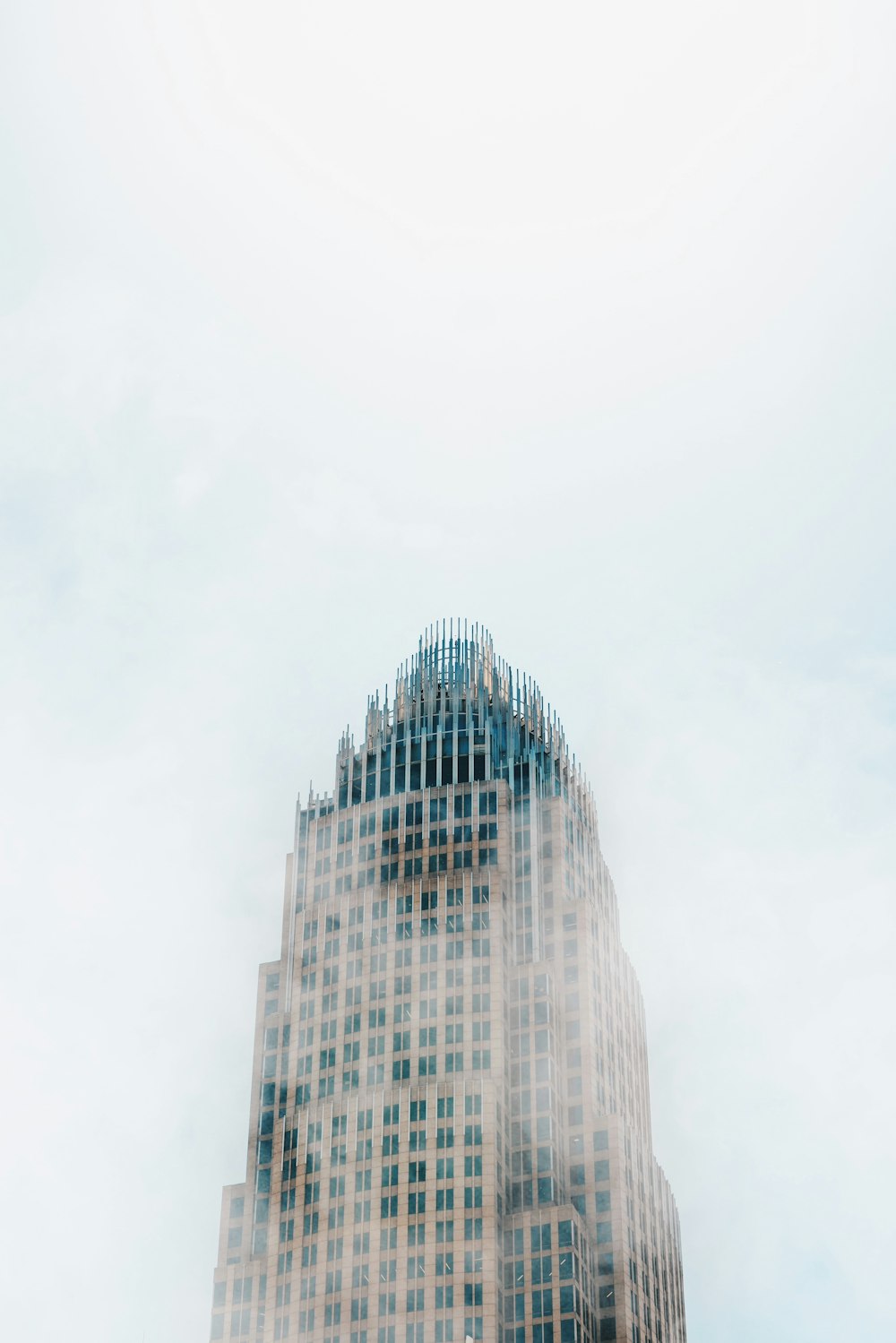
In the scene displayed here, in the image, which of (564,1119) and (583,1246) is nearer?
(583,1246)

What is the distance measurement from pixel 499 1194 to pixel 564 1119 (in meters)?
→ 16.2

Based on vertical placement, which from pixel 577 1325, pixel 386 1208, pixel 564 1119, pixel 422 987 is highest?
pixel 422 987

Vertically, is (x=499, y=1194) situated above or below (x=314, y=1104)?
below

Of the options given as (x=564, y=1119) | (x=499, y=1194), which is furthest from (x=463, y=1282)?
(x=564, y=1119)

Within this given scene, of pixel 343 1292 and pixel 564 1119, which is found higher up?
pixel 564 1119

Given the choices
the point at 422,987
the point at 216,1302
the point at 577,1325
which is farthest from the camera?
the point at 422,987

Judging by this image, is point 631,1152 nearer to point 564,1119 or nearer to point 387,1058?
point 564,1119

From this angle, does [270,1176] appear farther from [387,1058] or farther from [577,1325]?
[577,1325]

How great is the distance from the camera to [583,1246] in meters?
181

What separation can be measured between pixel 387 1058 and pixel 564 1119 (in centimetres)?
2251

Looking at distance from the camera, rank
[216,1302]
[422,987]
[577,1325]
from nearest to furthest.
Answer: [577,1325] < [216,1302] < [422,987]

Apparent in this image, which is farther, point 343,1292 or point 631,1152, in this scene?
point 631,1152

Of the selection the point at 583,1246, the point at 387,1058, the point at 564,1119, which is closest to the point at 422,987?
the point at 387,1058

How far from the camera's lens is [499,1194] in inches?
7131
